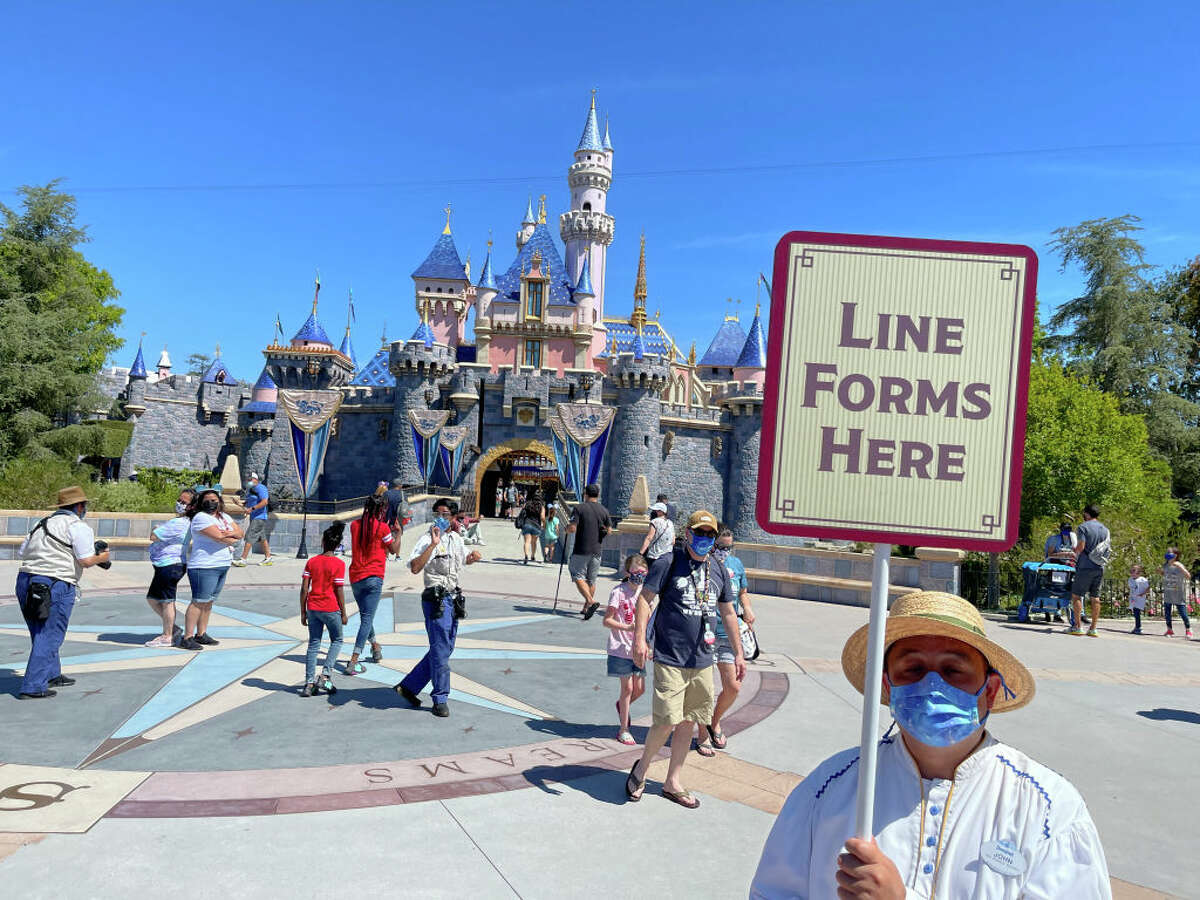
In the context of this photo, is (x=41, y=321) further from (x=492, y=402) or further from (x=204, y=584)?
(x=204, y=584)

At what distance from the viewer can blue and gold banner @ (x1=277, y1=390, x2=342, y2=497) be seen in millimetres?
18359

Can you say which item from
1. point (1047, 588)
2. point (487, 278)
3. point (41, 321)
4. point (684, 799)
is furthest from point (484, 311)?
point (684, 799)

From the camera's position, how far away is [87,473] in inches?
837

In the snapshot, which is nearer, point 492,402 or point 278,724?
point 278,724

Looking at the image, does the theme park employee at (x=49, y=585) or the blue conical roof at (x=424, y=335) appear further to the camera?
the blue conical roof at (x=424, y=335)

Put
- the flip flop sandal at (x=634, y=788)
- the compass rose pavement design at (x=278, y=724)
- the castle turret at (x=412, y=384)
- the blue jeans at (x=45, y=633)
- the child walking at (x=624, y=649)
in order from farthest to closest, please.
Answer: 1. the castle turret at (x=412, y=384)
2. the blue jeans at (x=45, y=633)
3. the child walking at (x=624, y=649)
4. the flip flop sandal at (x=634, y=788)
5. the compass rose pavement design at (x=278, y=724)

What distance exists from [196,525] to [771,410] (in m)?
7.18

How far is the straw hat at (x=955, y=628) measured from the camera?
5.84 feet

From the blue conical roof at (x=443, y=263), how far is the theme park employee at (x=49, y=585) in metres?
44.7

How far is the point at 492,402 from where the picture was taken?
36188 millimetres

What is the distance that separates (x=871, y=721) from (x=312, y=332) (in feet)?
147

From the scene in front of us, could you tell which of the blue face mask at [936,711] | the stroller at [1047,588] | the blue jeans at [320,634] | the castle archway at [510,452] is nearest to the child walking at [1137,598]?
the stroller at [1047,588]

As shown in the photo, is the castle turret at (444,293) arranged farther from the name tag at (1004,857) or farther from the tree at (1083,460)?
the name tag at (1004,857)

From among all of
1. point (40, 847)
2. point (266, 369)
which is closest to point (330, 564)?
point (40, 847)
